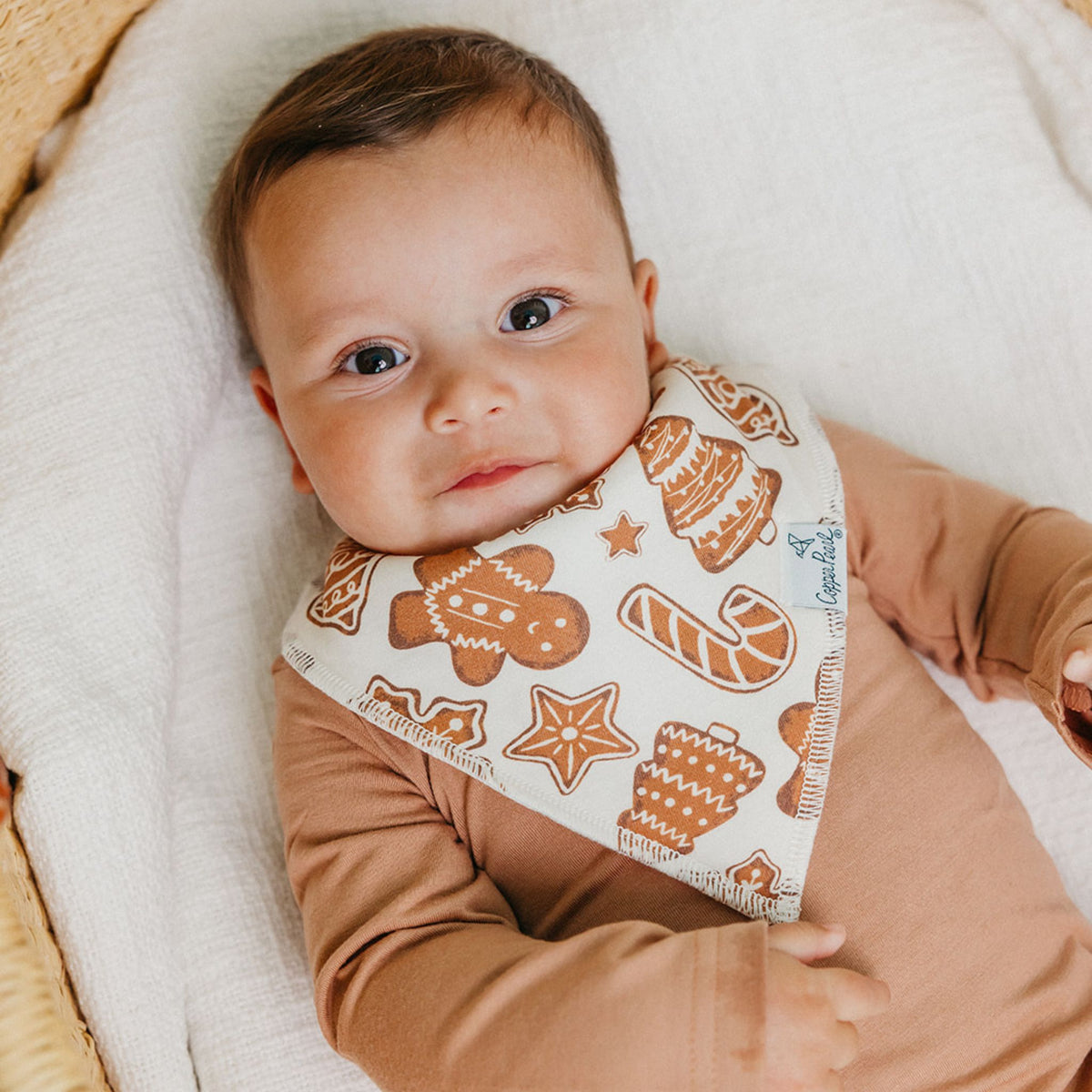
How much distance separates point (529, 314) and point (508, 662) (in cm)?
34

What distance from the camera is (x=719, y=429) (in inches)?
46.0

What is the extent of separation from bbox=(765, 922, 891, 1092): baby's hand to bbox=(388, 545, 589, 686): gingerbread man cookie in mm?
329

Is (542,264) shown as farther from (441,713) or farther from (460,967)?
(460,967)

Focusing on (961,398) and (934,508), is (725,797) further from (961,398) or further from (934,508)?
(961,398)

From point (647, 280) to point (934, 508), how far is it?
1.36ft

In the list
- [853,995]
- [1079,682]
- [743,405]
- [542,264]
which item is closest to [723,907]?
[853,995]

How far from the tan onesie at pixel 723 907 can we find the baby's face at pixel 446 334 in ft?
0.87

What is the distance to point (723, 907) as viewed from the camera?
1.04 m

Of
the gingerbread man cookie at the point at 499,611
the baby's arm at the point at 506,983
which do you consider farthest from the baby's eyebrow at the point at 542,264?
the baby's arm at the point at 506,983

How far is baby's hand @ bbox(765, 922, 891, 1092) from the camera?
2.86ft

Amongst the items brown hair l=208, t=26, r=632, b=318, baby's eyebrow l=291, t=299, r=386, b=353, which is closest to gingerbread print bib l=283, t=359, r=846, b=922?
baby's eyebrow l=291, t=299, r=386, b=353

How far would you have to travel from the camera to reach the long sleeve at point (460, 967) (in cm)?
87

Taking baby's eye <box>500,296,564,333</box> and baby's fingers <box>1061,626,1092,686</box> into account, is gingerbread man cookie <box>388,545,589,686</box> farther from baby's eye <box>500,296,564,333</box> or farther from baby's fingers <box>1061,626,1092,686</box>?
baby's fingers <box>1061,626,1092,686</box>

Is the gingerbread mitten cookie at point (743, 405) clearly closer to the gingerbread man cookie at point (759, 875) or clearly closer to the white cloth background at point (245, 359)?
the white cloth background at point (245, 359)
